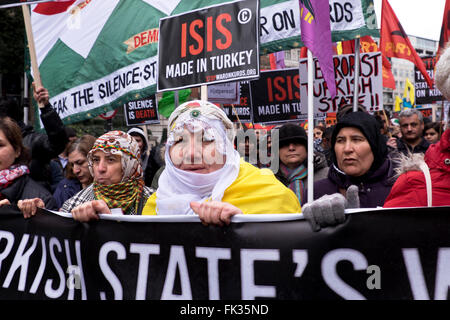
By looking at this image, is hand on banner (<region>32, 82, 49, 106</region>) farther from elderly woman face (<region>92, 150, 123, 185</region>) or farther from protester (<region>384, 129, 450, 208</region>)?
protester (<region>384, 129, 450, 208</region>)

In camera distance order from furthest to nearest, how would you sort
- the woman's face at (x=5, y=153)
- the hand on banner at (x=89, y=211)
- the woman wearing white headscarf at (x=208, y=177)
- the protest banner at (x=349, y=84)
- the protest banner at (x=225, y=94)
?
the protest banner at (x=225, y=94)
the protest banner at (x=349, y=84)
the woman's face at (x=5, y=153)
the woman wearing white headscarf at (x=208, y=177)
the hand on banner at (x=89, y=211)

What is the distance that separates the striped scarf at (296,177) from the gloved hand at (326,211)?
86.6 inches

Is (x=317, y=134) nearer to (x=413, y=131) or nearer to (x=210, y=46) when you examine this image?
(x=413, y=131)

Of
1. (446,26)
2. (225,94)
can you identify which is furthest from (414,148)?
(225,94)

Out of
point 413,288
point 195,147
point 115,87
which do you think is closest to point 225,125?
point 195,147

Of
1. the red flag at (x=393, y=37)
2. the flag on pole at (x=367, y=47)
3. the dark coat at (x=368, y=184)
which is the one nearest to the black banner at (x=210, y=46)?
the dark coat at (x=368, y=184)

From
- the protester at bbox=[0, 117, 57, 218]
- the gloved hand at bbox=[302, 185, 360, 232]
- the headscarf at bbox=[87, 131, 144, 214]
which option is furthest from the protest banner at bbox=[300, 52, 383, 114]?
the gloved hand at bbox=[302, 185, 360, 232]

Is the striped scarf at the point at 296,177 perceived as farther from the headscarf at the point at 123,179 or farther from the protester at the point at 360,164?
the headscarf at the point at 123,179

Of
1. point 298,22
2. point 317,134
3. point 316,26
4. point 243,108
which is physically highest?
point 298,22

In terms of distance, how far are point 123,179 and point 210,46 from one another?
174 cm

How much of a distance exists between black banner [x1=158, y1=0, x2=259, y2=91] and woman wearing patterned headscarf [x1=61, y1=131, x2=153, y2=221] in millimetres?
1374

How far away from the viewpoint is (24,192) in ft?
10.8

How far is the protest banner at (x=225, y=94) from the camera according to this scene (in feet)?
25.1
